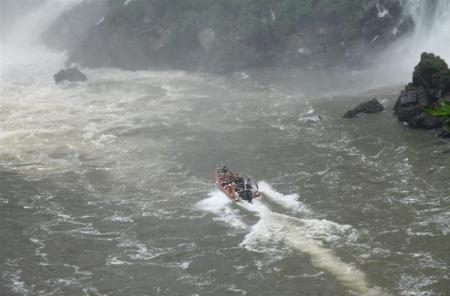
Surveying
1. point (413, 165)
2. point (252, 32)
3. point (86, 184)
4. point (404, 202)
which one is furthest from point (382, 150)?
point (252, 32)

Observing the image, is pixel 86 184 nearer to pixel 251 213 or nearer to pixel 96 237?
pixel 96 237

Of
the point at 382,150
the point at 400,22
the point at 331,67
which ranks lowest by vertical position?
the point at 382,150

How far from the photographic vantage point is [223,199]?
141 feet

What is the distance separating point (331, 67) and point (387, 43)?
285 inches

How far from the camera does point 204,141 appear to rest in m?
57.0

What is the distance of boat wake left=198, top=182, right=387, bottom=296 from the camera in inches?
1253

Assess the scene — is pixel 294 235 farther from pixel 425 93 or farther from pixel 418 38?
pixel 418 38

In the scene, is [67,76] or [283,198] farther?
[67,76]

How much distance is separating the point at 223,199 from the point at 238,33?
48664mm

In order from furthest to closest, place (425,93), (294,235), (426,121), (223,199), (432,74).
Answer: (425,93) < (432,74) < (426,121) < (223,199) < (294,235)

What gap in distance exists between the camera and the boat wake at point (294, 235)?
3183cm

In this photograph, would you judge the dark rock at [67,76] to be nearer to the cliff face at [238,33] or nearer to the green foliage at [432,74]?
the cliff face at [238,33]

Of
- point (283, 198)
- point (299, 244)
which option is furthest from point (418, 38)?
point (299, 244)

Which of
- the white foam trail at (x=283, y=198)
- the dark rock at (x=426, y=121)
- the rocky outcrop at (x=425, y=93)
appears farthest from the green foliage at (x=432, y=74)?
the white foam trail at (x=283, y=198)
